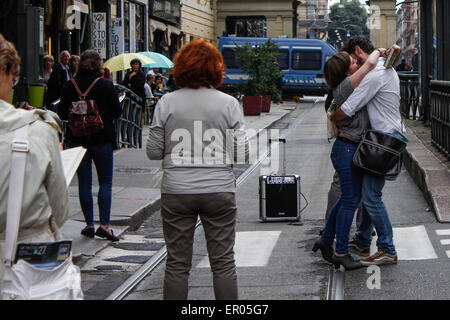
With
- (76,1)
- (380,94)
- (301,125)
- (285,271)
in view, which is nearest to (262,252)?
(285,271)

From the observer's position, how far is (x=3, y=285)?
133 inches

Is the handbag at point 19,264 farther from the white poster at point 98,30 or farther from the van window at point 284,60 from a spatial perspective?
the van window at point 284,60

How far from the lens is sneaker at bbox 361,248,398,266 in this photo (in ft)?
23.0

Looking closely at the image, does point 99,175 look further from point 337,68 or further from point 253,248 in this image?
point 337,68

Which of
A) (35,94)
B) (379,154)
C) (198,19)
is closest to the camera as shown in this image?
(379,154)

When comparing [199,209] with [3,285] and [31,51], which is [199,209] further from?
[31,51]

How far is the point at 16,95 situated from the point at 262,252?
6.14 meters

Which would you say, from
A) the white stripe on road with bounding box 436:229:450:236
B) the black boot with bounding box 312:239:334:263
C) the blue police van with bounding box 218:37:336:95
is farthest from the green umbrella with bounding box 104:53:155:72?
the blue police van with bounding box 218:37:336:95

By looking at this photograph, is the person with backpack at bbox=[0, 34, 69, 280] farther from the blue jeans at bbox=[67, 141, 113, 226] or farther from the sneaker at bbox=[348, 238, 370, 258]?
the blue jeans at bbox=[67, 141, 113, 226]

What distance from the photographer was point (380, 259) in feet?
23.1

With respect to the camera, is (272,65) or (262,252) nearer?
(262,252)

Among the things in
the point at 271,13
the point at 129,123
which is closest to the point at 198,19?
the point at 271,13

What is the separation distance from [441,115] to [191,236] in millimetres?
9595
